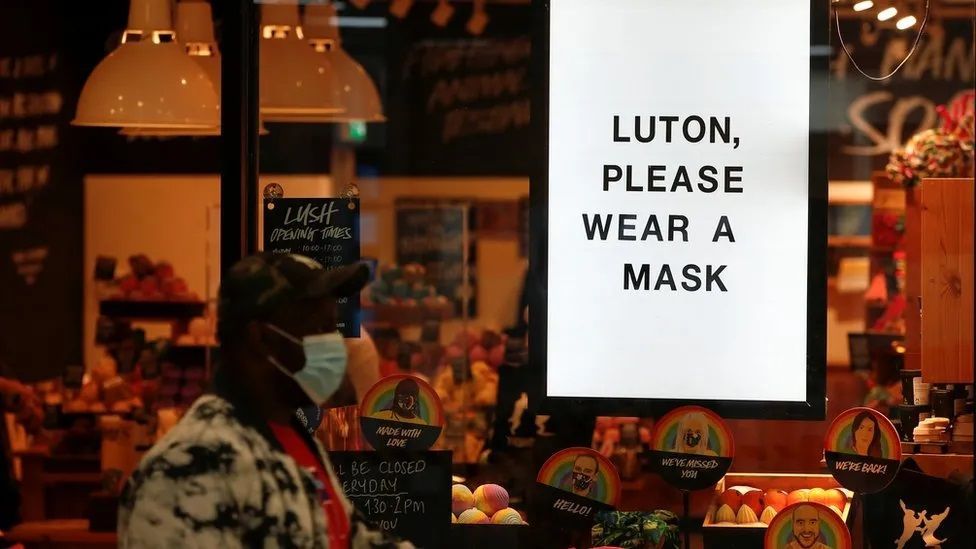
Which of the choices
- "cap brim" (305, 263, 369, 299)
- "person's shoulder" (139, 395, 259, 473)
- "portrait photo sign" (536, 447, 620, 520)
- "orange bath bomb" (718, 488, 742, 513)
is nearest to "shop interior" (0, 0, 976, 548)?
Result: "orange bath bomb" (718, 488, 742, 513)

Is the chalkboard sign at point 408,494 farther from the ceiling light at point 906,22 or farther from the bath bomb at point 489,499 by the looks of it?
the ceiling light at point 906,22

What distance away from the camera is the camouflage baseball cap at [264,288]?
2.52 metres

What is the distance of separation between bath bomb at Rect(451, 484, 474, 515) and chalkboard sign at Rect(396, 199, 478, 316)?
585 cm

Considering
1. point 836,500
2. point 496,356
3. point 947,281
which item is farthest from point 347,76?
point 836,500

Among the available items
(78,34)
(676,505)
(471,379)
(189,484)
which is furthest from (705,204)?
(78,34)

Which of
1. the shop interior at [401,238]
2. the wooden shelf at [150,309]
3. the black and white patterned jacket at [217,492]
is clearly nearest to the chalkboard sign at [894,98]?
the shop interior at [401,238]

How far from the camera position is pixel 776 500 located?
13.2ft

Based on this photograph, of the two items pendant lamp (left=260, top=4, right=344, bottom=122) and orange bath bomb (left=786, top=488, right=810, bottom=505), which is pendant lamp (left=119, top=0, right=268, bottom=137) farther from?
orange bath bomb (left=786, top=488, right=810, bottom=505)

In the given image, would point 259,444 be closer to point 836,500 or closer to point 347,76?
point 836,500

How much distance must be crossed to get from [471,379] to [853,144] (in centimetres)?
415

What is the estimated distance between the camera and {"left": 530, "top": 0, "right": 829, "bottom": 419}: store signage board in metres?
3.88

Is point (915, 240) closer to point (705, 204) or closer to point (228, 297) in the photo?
point (705, 204)

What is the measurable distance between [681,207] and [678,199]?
1.0 inches

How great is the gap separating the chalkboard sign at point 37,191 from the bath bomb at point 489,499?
4538 mm
